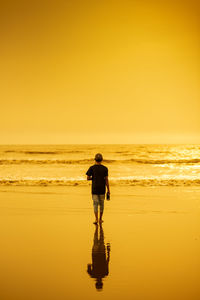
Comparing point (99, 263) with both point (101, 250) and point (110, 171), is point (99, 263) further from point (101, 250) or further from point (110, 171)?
point (110, 171)

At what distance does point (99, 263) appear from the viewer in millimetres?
6371

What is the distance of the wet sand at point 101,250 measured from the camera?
17.2ft

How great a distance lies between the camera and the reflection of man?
18.8ft

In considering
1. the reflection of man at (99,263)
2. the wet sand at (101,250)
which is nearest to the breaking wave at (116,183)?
the wet sand at (101,250)

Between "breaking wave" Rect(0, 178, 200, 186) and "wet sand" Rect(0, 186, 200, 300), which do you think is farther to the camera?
"breaking wave" Rect(0, 178, 200, 186)

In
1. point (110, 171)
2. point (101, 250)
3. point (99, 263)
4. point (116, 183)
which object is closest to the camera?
point (99, 263)

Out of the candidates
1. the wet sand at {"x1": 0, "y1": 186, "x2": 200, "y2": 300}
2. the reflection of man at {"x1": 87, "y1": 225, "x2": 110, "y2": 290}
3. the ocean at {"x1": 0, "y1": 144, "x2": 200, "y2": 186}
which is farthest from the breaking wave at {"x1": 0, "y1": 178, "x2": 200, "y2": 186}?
the reflection of man at {"x1": 87, "y1": 225, "x2": 110, "y2": 290}

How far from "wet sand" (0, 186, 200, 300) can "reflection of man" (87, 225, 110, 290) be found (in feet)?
0.05

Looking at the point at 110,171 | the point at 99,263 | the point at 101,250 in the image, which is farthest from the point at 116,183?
the point at 99,263

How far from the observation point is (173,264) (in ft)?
20.5

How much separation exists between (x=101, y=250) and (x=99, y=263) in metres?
0.82

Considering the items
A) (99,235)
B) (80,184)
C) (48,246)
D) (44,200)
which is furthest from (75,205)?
(80,184)

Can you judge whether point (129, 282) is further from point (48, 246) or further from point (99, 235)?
point (99, 235)

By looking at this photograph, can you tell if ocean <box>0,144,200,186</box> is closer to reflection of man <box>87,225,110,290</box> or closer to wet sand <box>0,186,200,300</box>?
wet sand <box>0,186,200,300</box>
